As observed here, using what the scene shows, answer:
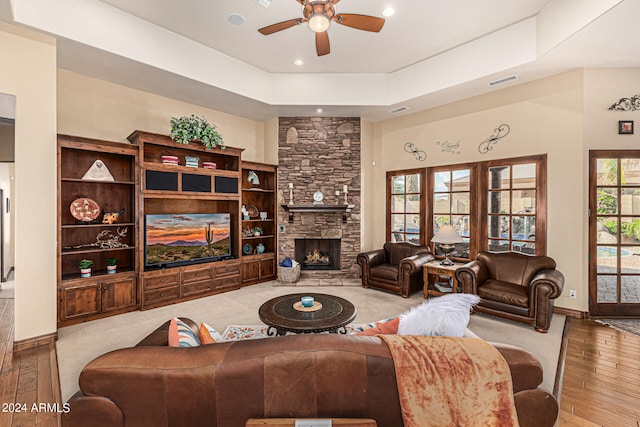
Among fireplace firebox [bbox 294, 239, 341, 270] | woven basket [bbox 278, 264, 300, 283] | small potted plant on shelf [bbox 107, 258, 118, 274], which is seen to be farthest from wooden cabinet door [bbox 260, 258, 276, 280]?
small potted plant on shelf [bbox 107, 258, 118, 274]

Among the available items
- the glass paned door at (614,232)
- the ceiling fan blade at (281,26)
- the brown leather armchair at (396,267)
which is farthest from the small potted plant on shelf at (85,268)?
the glass paned door at (614,232)

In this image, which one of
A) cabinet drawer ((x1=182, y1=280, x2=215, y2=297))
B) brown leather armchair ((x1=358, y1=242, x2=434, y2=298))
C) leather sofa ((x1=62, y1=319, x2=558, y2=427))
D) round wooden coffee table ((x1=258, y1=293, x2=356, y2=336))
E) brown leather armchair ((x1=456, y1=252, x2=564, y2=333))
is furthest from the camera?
brown leather armchair ((x1=358, y1=242, x2=434, y2=298))

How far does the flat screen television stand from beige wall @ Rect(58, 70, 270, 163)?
1497 mm

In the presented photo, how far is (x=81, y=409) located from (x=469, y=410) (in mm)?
1628

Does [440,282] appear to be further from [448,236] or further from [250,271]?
[250,271]

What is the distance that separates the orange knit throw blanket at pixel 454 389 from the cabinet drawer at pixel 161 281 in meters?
4.08

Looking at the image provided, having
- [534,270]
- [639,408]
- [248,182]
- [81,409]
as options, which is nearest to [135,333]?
[81,409]

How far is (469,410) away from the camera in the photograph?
124 cm

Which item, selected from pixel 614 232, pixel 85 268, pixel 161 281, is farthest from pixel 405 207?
pixel 85 268

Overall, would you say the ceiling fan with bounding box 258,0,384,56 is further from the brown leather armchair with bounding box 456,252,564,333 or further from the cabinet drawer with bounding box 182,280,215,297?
the cabinet drawer with bounding box 182,280,215,297

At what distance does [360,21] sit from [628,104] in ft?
12.5

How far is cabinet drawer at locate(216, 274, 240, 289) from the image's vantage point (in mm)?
4984

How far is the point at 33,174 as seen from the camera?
3074 mm

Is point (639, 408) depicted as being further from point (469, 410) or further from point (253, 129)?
point (253, 129)
